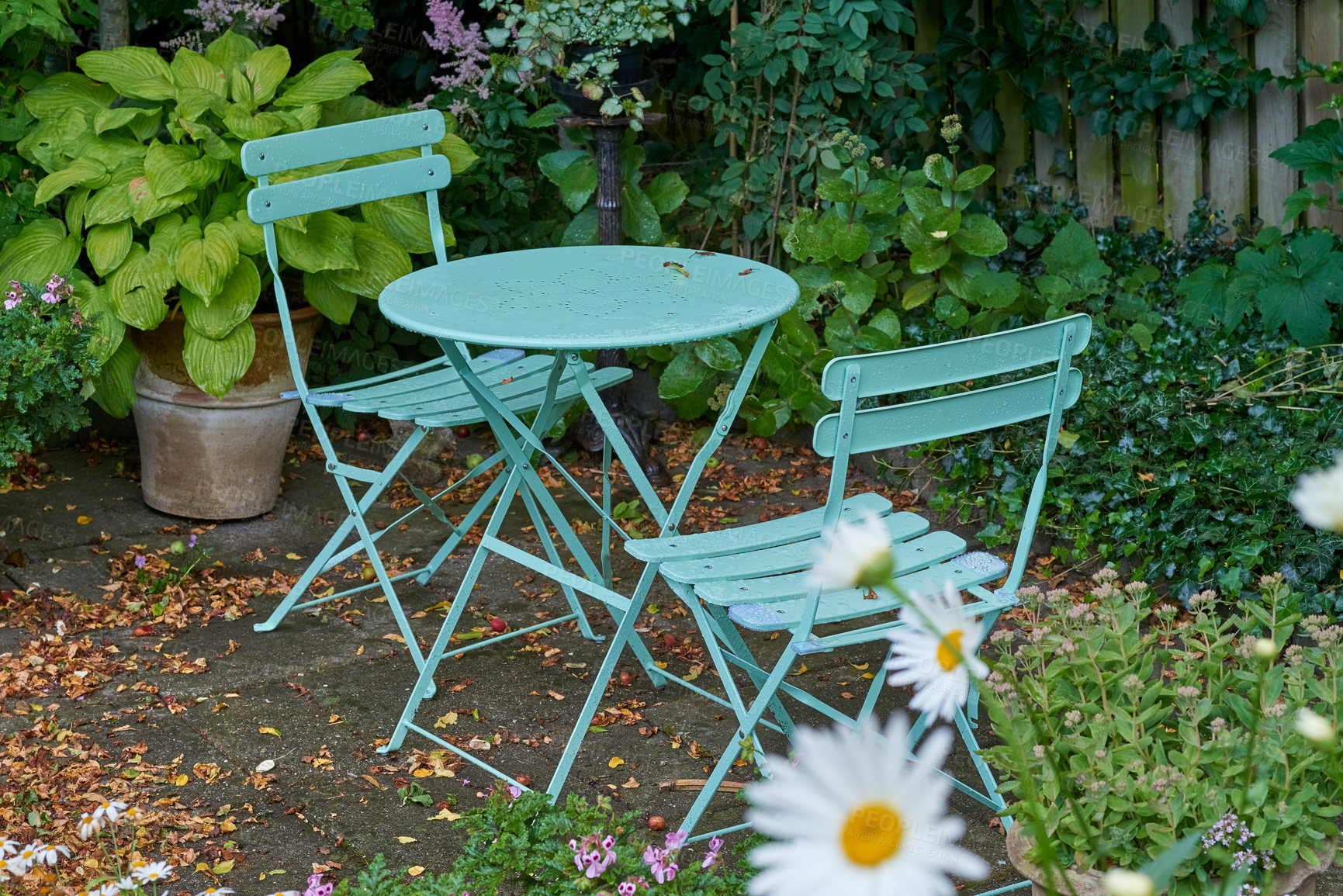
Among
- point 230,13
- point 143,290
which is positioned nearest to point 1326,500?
point 143,290

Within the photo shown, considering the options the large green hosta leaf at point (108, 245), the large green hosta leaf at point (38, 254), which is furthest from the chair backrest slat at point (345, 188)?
the large green hosta leaf at point (38, 254)

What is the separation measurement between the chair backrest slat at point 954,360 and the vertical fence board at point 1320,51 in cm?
291

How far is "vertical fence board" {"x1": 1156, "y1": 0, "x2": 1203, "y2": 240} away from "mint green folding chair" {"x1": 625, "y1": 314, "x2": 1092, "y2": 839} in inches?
117

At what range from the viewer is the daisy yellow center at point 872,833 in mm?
881

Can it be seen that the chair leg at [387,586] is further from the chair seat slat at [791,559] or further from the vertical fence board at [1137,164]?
the vertical fence board at [1137,164]

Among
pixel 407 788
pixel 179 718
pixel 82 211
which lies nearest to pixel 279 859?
pixel 407 788

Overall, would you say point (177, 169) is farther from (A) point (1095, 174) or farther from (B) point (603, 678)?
(A) point (1095, 174)

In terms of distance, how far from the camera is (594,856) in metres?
2.13

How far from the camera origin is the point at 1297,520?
3.52m

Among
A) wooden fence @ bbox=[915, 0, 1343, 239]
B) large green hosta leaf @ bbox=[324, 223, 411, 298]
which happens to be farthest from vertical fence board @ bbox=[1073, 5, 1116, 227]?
large green hosta leaf @ bbox=[324, 223, 411, 298]

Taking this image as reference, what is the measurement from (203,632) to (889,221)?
2658 mm

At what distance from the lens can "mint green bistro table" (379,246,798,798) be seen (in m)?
2.81

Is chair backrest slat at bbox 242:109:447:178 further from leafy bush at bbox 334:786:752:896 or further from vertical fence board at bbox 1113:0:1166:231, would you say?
vertical fence board at bbox 1113:0:1166:231

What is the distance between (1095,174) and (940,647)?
4.64 meters
